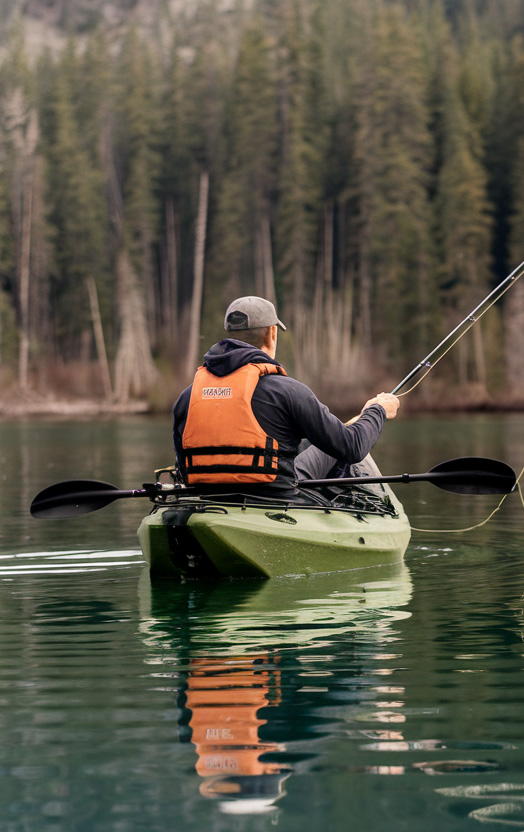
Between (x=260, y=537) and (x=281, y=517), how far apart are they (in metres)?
0.20

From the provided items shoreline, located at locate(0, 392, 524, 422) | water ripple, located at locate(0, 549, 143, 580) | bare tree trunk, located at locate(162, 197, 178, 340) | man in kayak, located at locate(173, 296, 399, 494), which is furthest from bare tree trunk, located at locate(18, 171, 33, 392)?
man in kayak, located at locate(173, 296, 399, 494)

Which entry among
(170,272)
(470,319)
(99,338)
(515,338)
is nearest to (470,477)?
(470,319)

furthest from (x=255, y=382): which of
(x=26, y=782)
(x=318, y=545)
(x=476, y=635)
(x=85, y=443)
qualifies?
(x=85, y=443)

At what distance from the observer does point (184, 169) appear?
212 feet

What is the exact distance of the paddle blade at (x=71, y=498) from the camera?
8.11 metres

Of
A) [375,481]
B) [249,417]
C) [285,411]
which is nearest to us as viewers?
[249,417]

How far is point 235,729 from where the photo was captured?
4.34 m

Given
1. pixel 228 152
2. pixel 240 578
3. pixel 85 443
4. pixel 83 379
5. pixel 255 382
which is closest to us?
pixel 255 382

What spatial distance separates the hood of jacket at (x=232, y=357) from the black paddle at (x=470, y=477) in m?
0.87

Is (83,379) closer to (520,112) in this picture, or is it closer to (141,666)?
(520,112)

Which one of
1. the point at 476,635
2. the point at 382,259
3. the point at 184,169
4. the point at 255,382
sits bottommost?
the point at 476,635

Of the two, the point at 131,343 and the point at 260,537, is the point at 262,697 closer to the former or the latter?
the point at 260,537

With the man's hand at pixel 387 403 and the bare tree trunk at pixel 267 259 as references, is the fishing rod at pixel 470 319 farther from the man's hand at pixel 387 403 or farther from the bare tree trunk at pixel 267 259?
the bare tree trunk at pixel 267 259

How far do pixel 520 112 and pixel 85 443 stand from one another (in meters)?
35.8
